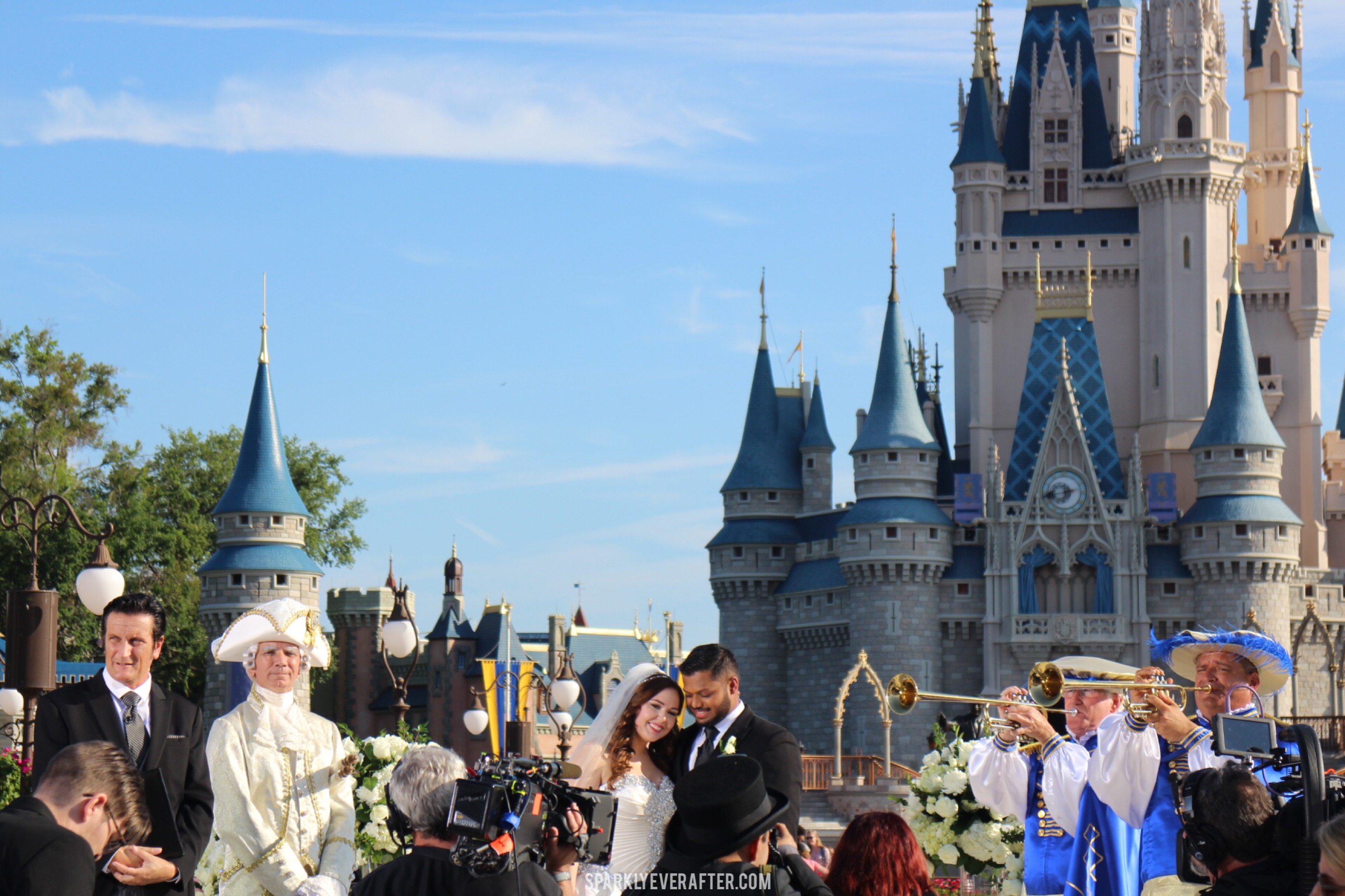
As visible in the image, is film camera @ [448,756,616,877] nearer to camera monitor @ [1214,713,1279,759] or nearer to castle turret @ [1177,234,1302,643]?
camera monitor @ [1214,713,1279,759]

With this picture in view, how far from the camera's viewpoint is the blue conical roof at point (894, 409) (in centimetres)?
4941

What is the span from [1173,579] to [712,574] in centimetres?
1141

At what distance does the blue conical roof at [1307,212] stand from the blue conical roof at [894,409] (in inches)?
418

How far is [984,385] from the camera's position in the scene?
51.4 m

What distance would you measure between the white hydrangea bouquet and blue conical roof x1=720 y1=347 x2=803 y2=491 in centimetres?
4060

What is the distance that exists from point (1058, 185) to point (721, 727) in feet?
154

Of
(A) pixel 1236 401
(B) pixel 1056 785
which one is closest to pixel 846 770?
(A) pixel 1236 401

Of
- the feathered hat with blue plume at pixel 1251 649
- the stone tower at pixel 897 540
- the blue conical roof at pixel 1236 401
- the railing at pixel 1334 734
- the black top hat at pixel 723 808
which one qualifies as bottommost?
the railing at pixel 1334 734

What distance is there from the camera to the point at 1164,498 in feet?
160

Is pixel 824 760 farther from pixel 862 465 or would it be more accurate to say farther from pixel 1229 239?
pixel 1229 239

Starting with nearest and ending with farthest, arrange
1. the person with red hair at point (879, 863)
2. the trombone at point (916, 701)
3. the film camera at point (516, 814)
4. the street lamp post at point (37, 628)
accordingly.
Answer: the person with red hair at point (879, 863)
the film camera at point (516, 814)
the trombone at point (916, 701)
the street lamp post at point (37, 628)

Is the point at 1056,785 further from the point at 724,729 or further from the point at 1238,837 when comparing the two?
the point at 1238,837

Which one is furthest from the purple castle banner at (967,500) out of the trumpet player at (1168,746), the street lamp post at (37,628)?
the trumpet player at (1168,746)

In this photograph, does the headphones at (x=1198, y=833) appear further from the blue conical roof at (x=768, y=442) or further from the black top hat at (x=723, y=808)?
the blue conical roof at (x=768, y=442)
